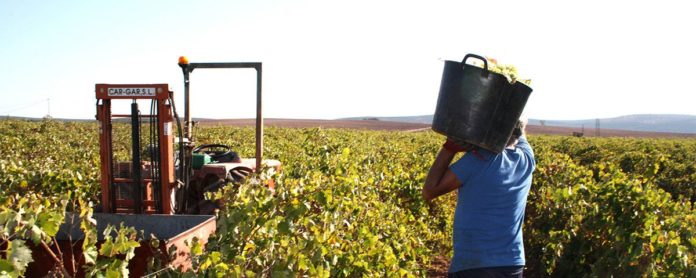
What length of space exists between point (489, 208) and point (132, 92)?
9.56ft

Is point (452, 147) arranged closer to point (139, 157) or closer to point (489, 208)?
point (489, 208)

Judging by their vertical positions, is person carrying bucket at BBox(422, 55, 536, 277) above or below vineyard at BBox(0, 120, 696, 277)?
above

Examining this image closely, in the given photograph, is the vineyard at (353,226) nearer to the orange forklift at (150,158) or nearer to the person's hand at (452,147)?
the orange forklift at (150,158)

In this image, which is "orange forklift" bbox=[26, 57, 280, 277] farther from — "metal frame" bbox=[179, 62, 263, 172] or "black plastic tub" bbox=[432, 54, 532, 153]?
"black plastic tub" bbox=[432, 54, 532, 153]

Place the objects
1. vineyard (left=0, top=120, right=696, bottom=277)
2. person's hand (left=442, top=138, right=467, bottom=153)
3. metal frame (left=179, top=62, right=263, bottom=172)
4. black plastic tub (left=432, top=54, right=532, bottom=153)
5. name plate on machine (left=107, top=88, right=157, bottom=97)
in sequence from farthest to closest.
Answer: metal frame (left=179, top=62, right=263, bottom=172) → name plate on machine (left=107, top=88, right=157, bottom=97) → person's hand (left=442, top=138, right=467, bottom=153) → black plastic tub (left=432, top=54, right=532, bottom=153) → vineyard (left=0, top=120, right=696, bottom=277)

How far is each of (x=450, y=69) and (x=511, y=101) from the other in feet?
1.16

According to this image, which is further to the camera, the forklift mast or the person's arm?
the forklift mast

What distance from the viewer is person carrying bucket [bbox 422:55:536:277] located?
2941 millimetres

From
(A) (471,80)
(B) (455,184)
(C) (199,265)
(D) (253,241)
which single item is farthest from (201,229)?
(A) (471,80)

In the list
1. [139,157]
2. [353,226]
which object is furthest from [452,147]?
[139,157]

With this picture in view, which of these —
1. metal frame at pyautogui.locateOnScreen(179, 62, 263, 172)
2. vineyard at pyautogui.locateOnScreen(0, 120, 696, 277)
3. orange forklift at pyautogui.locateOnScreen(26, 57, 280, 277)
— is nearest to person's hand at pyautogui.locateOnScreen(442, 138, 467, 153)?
vineyard at pyautogui.locateOnScreen(0, 120, 696, 277)

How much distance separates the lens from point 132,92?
457cm

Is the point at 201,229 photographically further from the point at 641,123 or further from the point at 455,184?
the point at 641,123

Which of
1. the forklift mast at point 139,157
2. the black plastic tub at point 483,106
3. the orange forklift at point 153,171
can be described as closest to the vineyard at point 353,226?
the orange forklift at point 153,171
